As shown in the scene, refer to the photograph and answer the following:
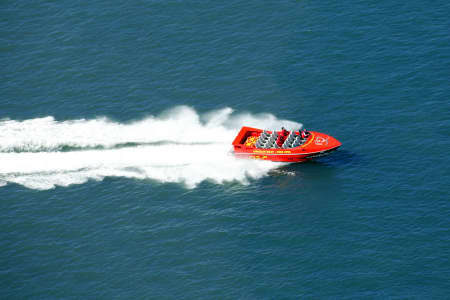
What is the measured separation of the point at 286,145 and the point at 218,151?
30.2 feet

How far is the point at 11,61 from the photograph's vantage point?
118 m

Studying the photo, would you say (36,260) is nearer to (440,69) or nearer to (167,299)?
(167,299)

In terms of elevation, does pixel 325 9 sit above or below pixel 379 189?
above

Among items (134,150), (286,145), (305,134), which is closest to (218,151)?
(286,145)

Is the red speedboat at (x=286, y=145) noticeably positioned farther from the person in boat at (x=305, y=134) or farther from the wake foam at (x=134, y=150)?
the wake foam at (x=134, y=150)

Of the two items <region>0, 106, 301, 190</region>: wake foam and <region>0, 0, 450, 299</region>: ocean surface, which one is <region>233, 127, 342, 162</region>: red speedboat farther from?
<region>0, 0, 450, 299</region>: ocean surface

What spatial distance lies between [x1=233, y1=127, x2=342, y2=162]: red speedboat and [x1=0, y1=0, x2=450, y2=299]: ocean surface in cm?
187

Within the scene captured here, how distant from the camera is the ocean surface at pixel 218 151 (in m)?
80.6

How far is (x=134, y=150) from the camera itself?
9744 centimetres

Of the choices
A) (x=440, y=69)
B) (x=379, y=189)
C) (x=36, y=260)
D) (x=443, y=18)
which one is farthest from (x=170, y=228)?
(x=443, y=18)

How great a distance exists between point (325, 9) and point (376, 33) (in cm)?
1049

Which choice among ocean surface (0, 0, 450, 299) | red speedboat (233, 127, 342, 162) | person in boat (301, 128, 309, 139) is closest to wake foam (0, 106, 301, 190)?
ocean surface (0, 0, 450, 299)

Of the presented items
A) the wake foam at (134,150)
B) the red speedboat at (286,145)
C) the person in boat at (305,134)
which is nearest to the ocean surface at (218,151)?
the wake foam at (134,150)

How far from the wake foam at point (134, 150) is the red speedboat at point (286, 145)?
142 centimetres
